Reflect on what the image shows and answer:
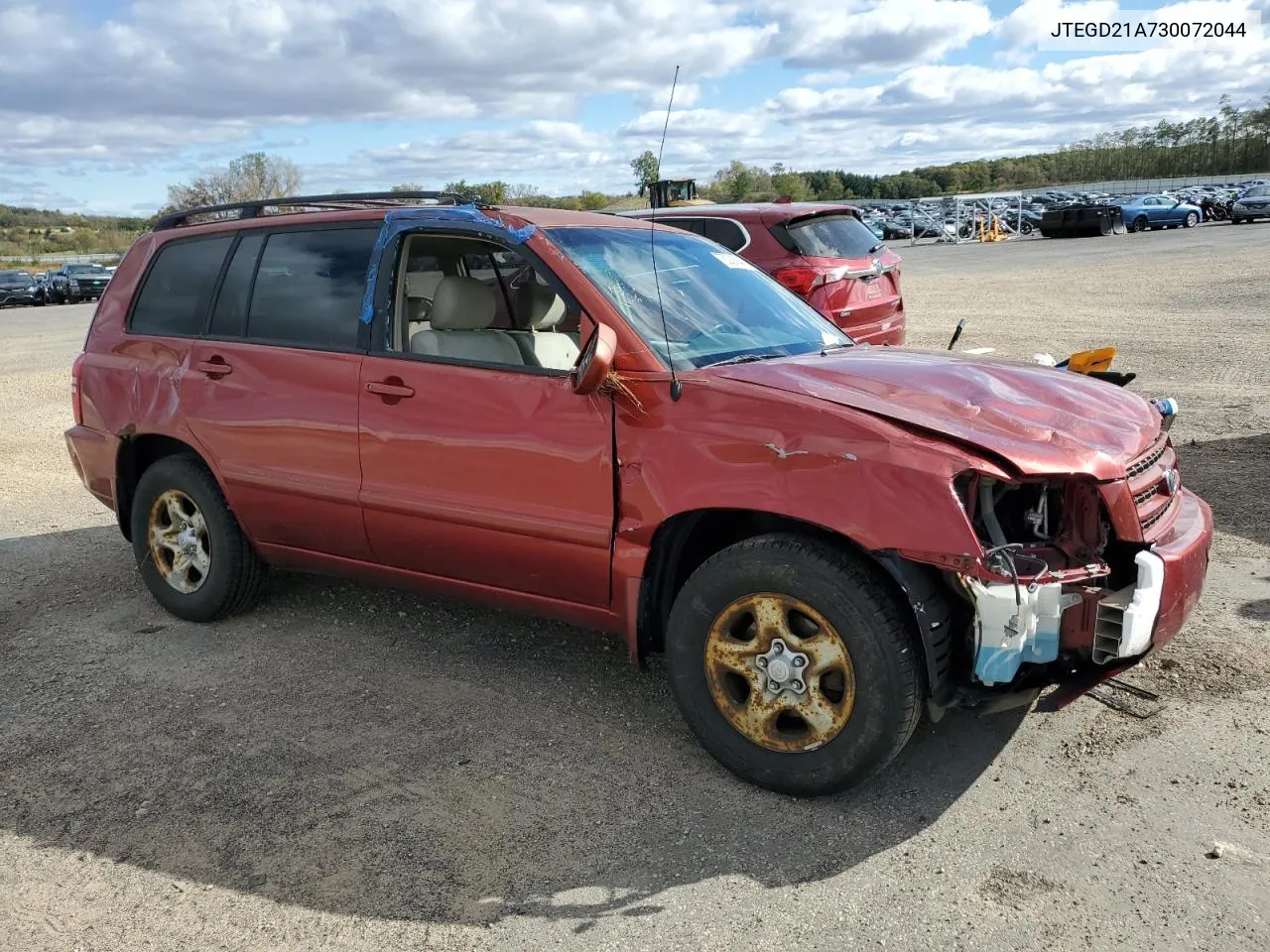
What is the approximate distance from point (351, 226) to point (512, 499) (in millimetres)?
1484

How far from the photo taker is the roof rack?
4.38m

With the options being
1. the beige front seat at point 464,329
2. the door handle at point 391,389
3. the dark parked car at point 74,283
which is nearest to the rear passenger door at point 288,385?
the door handle at point 391,389

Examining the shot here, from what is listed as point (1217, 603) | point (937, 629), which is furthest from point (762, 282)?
point (1217, 603)

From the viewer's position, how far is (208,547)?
16.3 ft

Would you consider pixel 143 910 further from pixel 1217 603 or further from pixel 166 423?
pixel 1217 603

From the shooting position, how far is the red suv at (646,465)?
3.10 meters

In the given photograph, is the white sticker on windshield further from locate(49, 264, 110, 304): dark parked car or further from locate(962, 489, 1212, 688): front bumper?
locate(49, 264, 110, 304): dark parked car

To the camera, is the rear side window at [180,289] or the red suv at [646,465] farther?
the rear side window at [180,289]

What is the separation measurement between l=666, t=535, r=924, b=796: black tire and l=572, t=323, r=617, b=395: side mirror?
68cm

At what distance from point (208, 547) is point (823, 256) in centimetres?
578

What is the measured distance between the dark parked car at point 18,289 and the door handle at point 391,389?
124 ft

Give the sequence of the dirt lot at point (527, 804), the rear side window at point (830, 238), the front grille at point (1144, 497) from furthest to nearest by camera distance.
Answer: the rear side window at point (830, 238), the front grille at point (1144, 497), the dirt lot at point (527, 804)

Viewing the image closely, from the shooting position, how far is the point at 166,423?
4.90 m

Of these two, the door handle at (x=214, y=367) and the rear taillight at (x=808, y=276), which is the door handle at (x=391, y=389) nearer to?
the door handle at (x=214, y=367)
